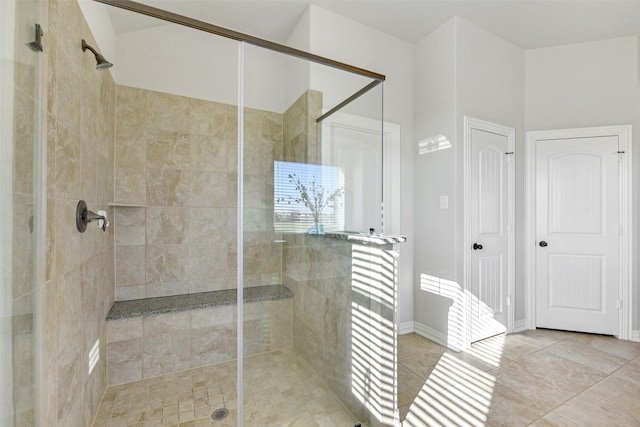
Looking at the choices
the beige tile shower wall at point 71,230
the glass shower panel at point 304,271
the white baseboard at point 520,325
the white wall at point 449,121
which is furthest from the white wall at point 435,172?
the beige tile shower wall at point 71,230

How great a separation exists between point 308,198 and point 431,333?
2.04 m

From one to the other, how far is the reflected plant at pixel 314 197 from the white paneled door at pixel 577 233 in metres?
2.69

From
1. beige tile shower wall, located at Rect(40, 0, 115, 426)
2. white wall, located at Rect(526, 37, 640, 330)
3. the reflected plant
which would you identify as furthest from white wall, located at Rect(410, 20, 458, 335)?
beige tile shower wall, located at Rect(40, 0, 115, 426)

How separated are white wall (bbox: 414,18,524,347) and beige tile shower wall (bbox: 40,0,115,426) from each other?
2629 mm

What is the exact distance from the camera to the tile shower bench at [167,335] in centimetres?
196

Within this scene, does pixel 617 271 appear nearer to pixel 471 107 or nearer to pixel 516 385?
pixel 516 385

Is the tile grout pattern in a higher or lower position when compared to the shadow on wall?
lower

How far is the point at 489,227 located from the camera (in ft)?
9.05

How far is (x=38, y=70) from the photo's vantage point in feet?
3.17

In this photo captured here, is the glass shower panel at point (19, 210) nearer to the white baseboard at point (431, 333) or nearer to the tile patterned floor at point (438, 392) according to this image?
the tile patterned floor at point (438, 392)

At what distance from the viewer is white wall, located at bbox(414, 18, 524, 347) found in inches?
100

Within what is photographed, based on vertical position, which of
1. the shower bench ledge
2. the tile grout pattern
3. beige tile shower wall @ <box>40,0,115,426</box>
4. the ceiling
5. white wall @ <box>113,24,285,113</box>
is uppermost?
the ceiling

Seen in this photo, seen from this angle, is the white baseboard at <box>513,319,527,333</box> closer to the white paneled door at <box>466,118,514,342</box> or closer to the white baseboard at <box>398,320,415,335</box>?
the white paneled door at <box>466,118,514,342</box>

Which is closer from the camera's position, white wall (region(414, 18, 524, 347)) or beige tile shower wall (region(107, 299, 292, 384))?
beige tile shower wall (region(107, 299, 292, 384))
